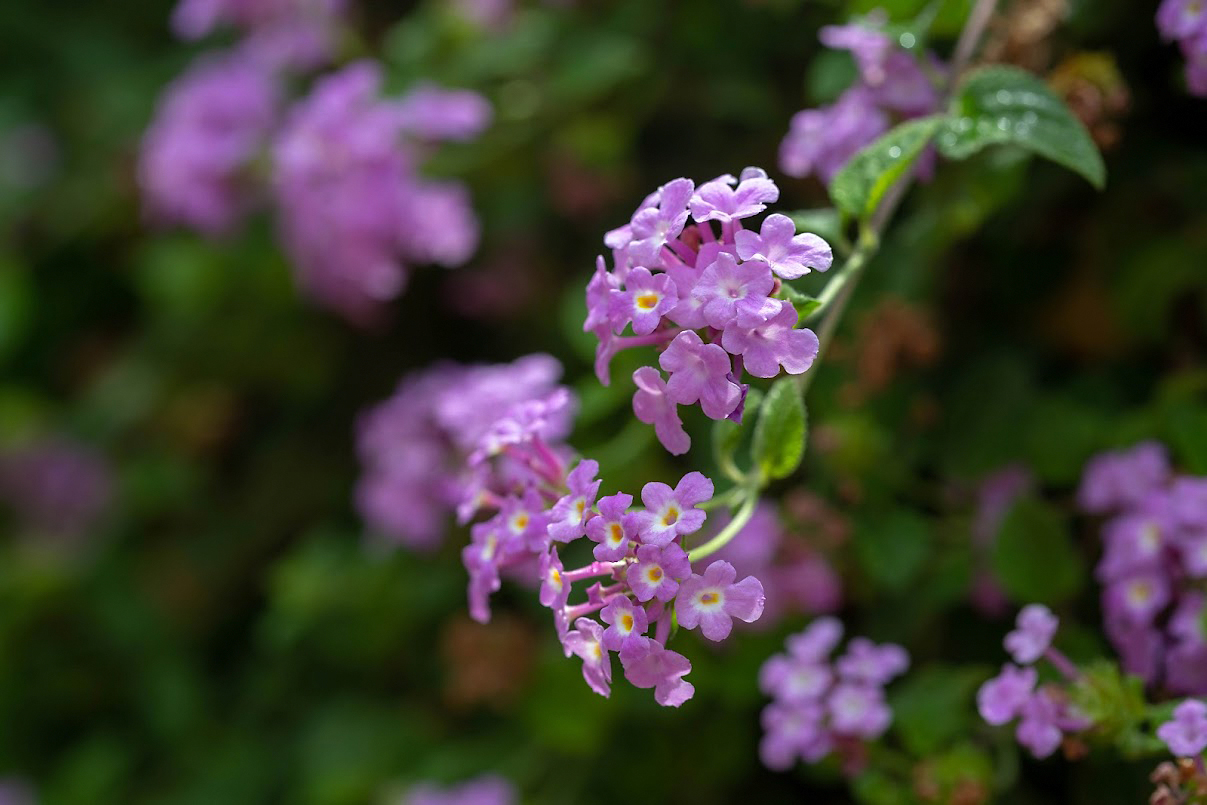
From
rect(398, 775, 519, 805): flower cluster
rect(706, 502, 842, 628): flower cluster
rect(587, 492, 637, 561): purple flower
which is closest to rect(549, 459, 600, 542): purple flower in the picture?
rect(587, 492, 637, 561): purple flower

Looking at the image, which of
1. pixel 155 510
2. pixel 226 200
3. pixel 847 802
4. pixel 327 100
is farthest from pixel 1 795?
pixel 847 802

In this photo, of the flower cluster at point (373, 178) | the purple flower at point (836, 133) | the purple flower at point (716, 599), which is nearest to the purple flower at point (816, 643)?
the purple flower at point (716, 599)

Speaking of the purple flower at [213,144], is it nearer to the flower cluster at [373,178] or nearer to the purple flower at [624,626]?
the flower cluster at [373,178]

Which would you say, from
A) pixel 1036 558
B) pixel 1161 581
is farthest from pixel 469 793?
pixel 1161 581

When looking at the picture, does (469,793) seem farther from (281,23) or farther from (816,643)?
(281,23)

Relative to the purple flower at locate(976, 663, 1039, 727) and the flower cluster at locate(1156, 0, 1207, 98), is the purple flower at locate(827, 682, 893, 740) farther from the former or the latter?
the flower cluster at locate(1156, 0, 1207, 98)

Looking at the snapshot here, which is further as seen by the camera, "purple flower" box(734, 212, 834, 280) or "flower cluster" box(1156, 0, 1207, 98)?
"flower cluster" box(1156, 0, 1207, 98)

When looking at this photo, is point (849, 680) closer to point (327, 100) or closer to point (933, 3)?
point (933, 3)
